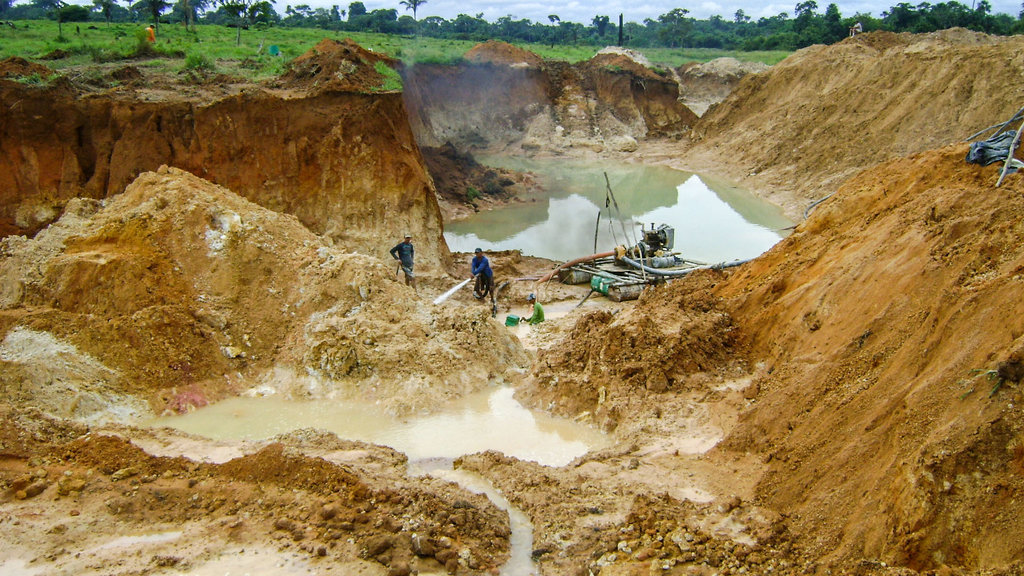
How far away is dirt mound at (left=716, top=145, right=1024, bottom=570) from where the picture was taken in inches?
190

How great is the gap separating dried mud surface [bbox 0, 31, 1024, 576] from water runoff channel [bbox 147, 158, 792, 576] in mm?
267

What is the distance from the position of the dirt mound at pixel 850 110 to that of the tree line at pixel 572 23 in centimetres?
1828

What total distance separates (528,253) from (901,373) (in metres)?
13.1

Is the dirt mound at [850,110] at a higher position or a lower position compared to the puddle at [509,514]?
higher

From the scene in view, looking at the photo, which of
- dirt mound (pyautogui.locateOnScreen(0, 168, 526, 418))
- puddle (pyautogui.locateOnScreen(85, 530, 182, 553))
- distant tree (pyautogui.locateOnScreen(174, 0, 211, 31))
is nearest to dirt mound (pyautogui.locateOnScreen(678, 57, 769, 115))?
distant tree (pyautogui.locateOnScreen(174, 0, 211, 31))

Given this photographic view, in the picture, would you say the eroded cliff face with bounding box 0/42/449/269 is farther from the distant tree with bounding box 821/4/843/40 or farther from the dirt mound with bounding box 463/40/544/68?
the distant tree with bounding box 821/4/843/40

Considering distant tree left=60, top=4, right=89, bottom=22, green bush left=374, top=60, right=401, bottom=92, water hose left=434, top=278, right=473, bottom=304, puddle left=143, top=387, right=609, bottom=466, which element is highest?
distant tree left=60, top=4, right=89, bottom=22

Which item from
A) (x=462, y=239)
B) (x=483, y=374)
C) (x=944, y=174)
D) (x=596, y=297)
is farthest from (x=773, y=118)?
(x=483, y=374)

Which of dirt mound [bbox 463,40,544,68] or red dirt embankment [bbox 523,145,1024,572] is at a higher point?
dirt mound [bbox 463,40,544,68]

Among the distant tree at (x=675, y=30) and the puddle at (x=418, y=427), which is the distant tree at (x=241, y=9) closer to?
the puddle at (x=418, y=427)

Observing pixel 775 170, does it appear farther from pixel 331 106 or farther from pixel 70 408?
pixel 70 408

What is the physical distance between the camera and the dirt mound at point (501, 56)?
3581 cm

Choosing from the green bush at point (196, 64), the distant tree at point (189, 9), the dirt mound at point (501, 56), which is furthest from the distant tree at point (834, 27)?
the green bush at point (196, 64)

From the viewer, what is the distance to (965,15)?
47.9m
